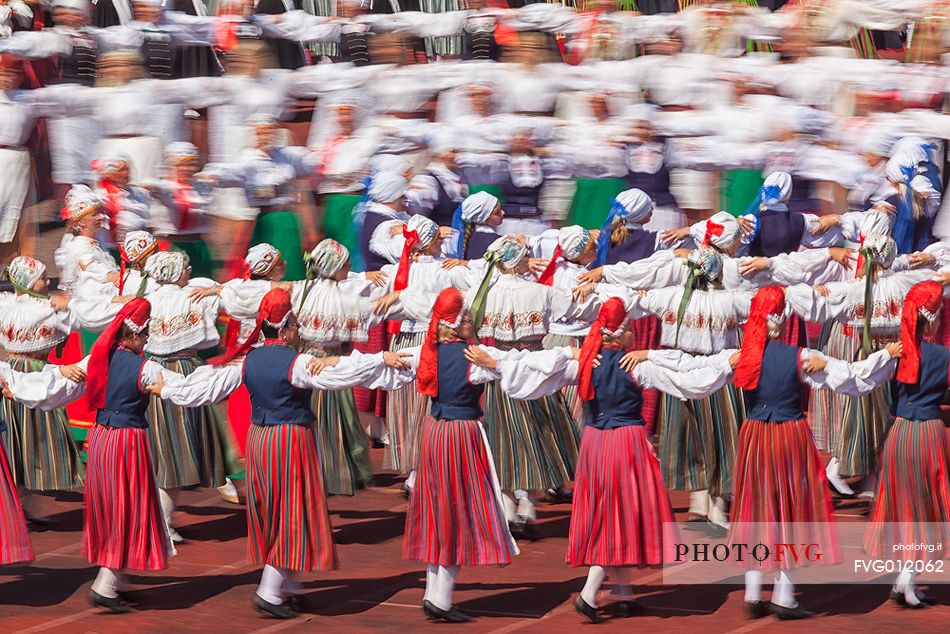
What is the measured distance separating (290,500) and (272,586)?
0.41m

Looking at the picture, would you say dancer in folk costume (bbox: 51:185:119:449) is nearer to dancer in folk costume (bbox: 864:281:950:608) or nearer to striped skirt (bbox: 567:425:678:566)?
striped skirt (bbox: 567:425:678:566)

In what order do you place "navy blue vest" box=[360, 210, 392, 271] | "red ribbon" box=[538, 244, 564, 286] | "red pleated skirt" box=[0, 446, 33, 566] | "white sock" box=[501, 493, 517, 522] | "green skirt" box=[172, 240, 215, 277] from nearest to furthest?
1. "red pleated skirt" box=[0, 446, 33, 566]
2. "white sock" box=[501, 493, 517, 522]
3. "red ribbon" box=[538, 244, 564, 286]
4. "navy blue vest" box=[360, 210, 392, 271]
5. "green skirt" box=[172, 240, 215, 277]

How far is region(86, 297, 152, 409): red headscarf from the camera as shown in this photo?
7.78m

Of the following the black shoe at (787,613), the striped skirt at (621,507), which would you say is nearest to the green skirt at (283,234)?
the striped skirt at (621,507)

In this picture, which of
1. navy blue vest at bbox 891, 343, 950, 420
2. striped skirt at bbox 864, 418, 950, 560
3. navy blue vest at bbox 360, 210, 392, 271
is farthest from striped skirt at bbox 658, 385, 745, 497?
navy blue vest at bbox 360, 210, 392, 271

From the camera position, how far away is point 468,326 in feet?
25.3

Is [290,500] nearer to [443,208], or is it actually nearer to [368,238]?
[368,238]

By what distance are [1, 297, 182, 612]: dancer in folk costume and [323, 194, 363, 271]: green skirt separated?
354 cm

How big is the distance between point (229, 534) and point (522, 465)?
162 centimetres

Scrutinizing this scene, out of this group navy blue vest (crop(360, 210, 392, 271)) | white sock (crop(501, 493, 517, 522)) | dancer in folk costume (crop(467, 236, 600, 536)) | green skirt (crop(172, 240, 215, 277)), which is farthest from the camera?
green skirt (crop(172, 240, 215, 277))

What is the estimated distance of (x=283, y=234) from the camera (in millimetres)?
11172

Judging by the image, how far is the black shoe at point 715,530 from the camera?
891 centimetres

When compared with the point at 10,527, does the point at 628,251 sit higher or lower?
higher

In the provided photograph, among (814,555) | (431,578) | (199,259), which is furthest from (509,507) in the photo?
(199,259)
